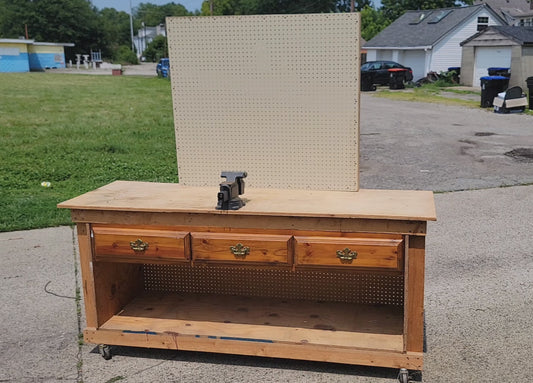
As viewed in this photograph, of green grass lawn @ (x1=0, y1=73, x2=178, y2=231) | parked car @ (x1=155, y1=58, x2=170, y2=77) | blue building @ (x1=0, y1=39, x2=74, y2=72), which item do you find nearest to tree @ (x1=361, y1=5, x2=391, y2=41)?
parked car @ (x1=155, y1=58, x2=170, y2=77)

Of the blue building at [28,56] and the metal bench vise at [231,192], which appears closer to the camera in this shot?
the metal bench vise at [231,192]

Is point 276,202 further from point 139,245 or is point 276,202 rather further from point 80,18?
point 80,18

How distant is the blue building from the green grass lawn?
38316 millimetres

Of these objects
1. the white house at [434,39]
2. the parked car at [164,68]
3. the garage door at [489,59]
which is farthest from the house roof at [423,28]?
the parked car at [164,68]

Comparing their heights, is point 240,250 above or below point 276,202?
below

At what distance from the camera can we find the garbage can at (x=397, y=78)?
31016mm

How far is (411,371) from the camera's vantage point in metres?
3.74

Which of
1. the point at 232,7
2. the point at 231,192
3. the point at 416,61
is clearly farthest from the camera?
the point at 232,7

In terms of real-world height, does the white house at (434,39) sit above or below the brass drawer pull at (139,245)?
above

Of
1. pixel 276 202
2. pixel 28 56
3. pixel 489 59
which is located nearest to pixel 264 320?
pixel 276 202

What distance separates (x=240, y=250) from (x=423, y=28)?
39928mm

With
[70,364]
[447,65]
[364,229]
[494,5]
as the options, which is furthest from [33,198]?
[494,5]

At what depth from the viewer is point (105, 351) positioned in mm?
3969

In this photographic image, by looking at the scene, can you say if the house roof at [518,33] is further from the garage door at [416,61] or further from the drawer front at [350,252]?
the drawer front at [350,252]
